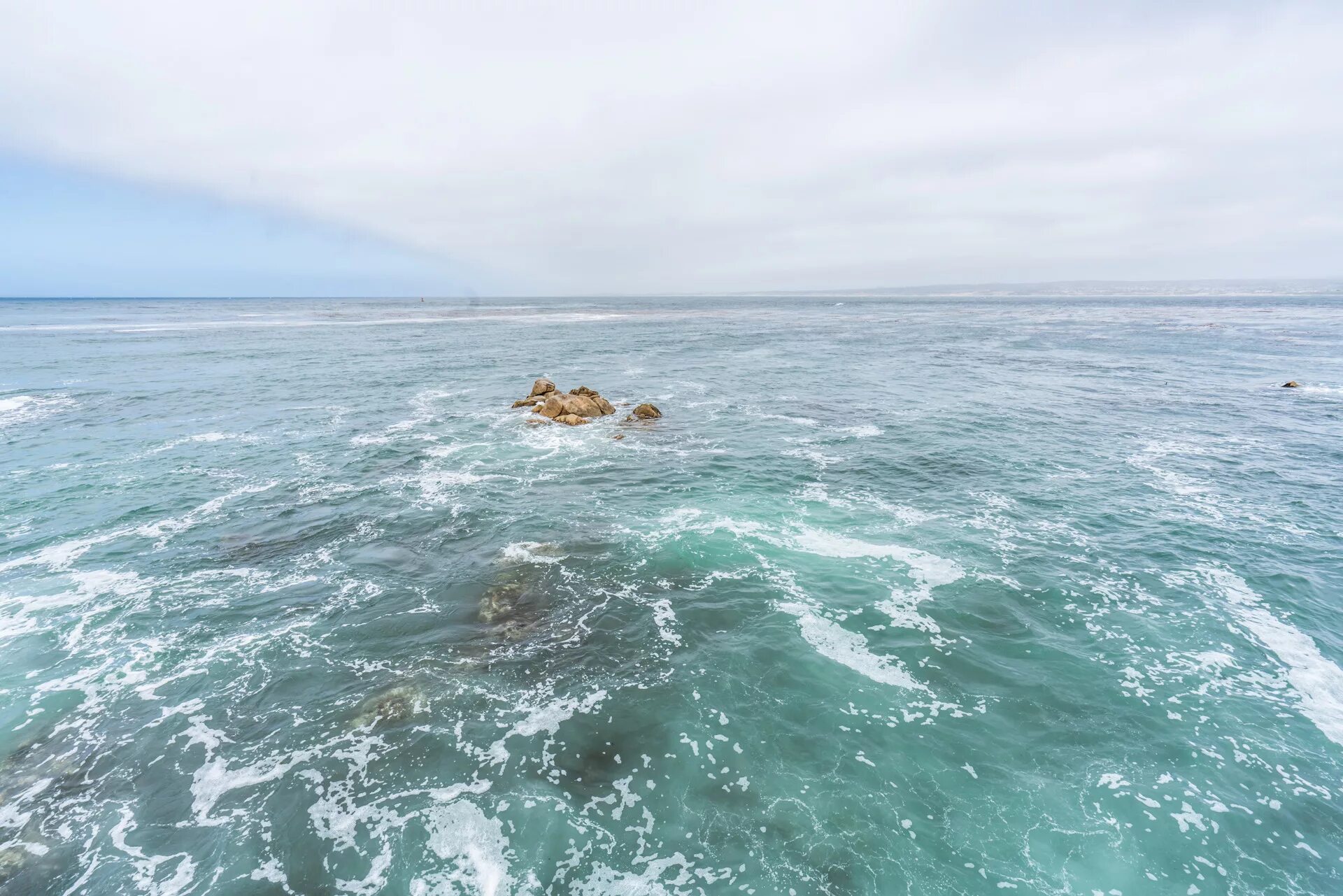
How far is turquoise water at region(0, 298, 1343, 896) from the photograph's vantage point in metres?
11.4

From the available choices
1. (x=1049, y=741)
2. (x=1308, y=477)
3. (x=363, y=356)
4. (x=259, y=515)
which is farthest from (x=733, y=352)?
(x=1049, y=741)

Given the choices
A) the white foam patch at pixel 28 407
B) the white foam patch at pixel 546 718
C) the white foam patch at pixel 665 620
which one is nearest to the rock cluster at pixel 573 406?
the white foam patch at pixel 665 620

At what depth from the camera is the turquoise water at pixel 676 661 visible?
11406 mm

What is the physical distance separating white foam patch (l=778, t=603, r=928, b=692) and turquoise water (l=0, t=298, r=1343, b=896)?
0.41 feet

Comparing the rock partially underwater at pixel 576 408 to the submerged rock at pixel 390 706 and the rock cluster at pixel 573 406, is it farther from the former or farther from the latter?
the submerged rock at pixel 390 706

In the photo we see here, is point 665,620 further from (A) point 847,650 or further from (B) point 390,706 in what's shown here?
(B) point 390,706

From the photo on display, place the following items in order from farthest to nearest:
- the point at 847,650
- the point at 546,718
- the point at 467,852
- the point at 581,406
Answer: the point at 581,406 < the point at 847,650 < the point at 546,718 < the point at 467,852

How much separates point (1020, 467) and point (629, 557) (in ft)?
75.4

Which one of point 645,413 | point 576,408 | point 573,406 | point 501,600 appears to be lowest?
point 501,600

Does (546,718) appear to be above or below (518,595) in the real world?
below

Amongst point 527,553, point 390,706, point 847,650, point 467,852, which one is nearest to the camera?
point 467,852

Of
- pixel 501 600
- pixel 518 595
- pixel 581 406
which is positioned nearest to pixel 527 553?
pixel 518 595

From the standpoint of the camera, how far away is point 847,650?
675 inches

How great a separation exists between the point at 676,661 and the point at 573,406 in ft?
94.0
